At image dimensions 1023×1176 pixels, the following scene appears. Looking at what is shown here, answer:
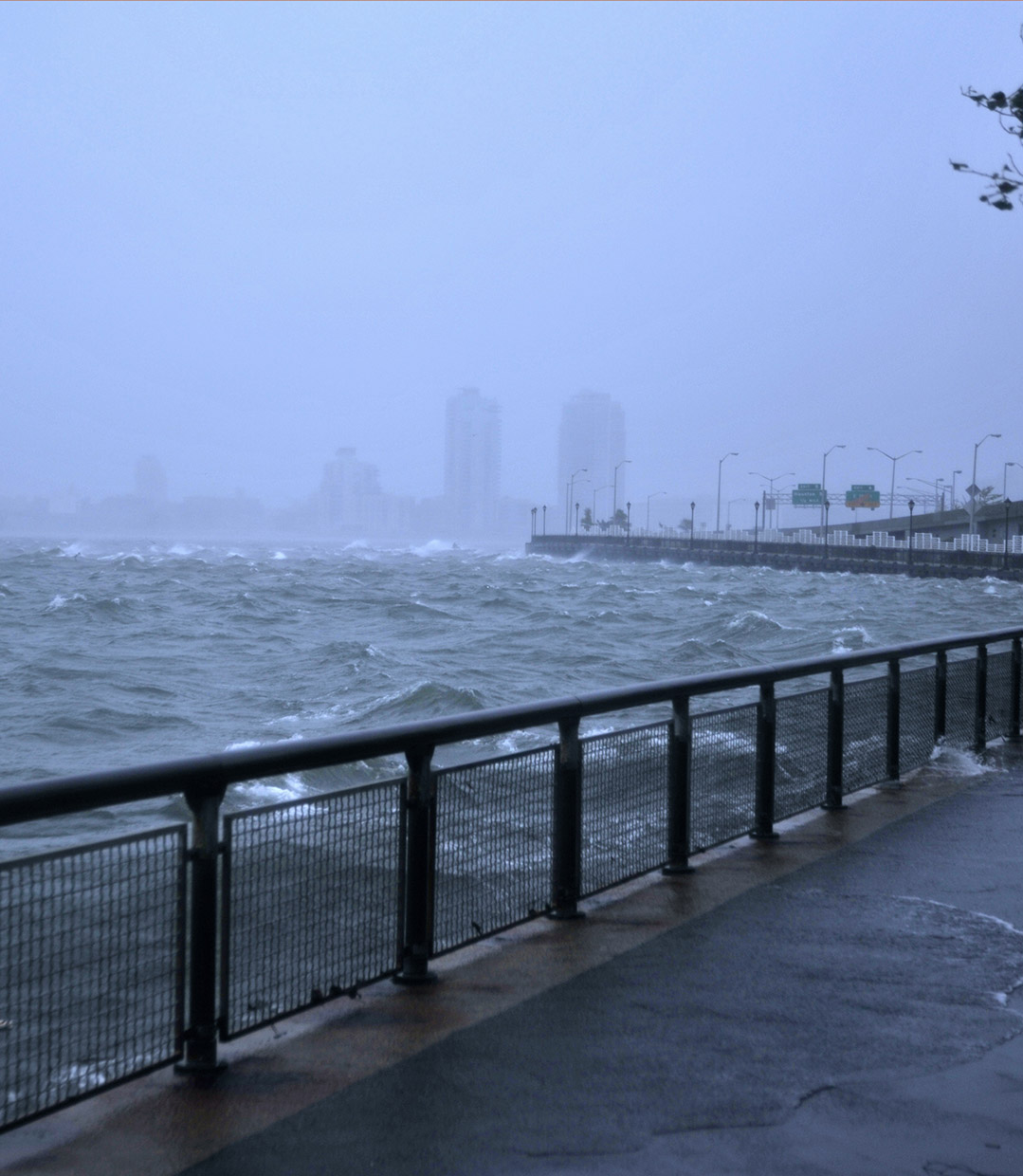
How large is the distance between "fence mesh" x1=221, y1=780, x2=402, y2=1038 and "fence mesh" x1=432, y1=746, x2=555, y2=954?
0.32 m

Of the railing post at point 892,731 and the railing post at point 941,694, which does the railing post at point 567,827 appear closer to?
the railing post at point 892,731

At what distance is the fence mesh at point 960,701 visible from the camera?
38.4 feet

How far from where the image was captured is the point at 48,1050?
3.96 m

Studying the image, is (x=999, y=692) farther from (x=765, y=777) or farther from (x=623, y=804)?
(x=623, y=804)

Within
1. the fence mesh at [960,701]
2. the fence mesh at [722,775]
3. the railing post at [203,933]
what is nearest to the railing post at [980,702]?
the fence mesh at [960,701]

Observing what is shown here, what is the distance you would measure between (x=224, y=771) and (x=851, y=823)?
5.39 meters

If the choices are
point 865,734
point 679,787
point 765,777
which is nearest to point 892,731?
point 865,734

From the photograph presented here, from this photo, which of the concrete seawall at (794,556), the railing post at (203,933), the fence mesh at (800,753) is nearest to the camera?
the railing post at (203,933)

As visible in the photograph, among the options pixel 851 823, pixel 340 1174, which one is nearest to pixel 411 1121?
pixel 340 1174

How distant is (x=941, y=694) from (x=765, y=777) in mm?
3863

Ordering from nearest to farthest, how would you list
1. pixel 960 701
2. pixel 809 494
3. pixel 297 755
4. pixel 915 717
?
pixel 297 755, pixel 915 717, pixel 960 701, pixel 809 494

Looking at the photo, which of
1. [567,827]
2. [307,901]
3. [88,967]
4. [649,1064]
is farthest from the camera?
[567,827]

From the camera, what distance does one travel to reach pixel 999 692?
13242 millimetres

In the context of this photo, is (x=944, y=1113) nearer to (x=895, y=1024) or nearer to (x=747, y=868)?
(x=895, y=1024)
